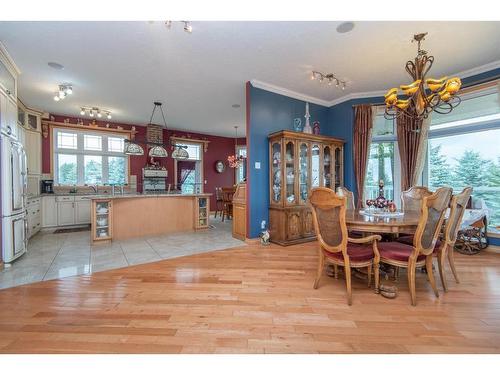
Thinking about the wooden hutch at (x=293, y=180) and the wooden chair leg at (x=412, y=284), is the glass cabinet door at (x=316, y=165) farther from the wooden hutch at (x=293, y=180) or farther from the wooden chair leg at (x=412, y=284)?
the wooden chair leg at (x=412, y=284)

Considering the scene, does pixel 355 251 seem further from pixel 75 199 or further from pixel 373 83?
pixel 75 199

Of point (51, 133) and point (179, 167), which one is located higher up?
point (51, 133)

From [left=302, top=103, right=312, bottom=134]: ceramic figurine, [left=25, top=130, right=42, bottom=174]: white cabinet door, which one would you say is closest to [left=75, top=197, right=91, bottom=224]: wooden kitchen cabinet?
[left=25, top=130, right=42, bottom=174]: white cabinet door

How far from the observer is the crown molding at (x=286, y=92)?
4.14 meters

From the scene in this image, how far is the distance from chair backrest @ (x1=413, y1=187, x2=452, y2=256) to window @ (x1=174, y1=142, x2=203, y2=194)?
22.1 ft

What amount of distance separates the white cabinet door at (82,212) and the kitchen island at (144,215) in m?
2.16

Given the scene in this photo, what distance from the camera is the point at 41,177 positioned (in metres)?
5.58

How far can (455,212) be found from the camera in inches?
86.3

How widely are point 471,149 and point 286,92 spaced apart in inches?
136

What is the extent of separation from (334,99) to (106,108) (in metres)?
5.53

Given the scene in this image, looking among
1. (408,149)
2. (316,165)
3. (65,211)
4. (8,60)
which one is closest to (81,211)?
(65,211)

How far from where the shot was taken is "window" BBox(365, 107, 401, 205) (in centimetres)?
458
